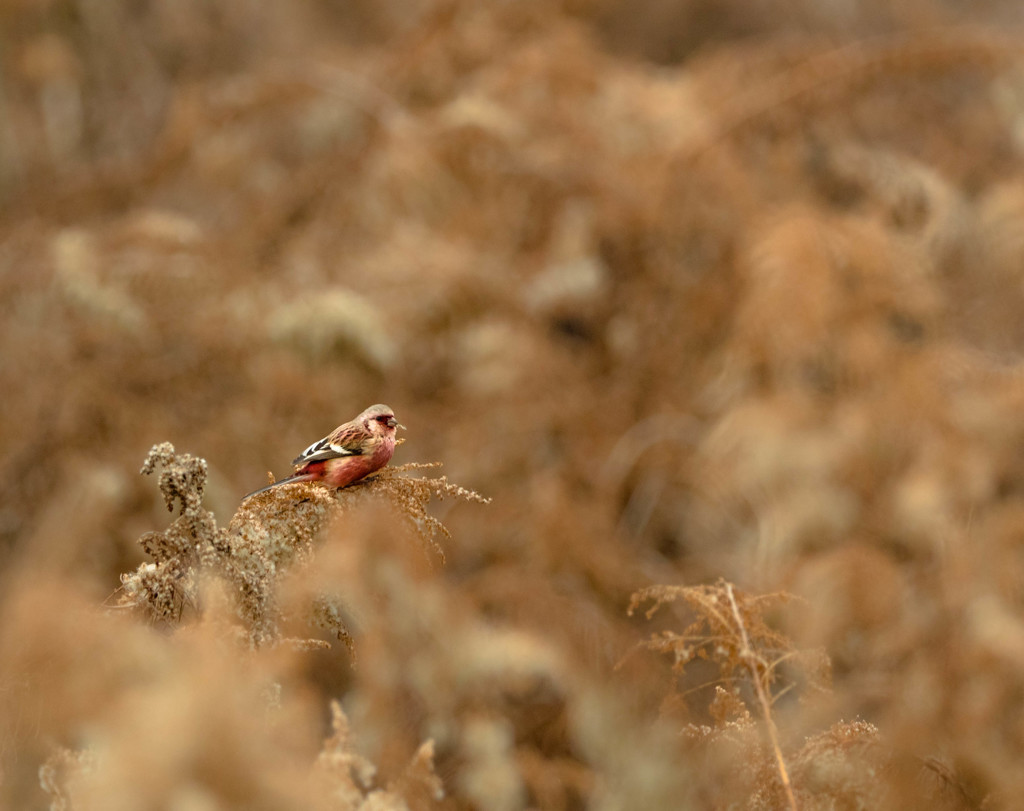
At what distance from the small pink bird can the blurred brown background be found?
80 cm

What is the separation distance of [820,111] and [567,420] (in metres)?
1.50

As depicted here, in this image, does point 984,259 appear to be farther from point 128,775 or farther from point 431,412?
point 128,775

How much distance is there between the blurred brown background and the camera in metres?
2.19

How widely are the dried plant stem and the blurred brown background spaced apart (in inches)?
16.4

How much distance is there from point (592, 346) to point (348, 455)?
7.54ft

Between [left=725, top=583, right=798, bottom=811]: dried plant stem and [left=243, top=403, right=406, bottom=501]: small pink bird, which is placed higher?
[left=243, top=403, right=406, bottom=501]: small pink bird

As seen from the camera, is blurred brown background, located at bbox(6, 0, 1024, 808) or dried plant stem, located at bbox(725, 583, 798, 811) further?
blurred brown background, located at bbox(6, 0, 1024, 808)

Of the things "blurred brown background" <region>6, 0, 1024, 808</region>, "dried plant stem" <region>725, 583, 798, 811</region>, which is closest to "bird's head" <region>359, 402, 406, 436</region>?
"dried plant stem" <region>725, 583, 798, 811</region>

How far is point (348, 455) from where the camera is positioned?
0.98m

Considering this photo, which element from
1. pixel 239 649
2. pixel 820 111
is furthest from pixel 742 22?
pixel 239 649

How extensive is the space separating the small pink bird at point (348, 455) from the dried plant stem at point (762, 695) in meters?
0.49

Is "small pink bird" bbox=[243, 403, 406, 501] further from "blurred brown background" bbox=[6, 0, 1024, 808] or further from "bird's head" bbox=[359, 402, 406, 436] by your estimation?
"blurred brown background" bbox=[6, 0, 1024, 808]

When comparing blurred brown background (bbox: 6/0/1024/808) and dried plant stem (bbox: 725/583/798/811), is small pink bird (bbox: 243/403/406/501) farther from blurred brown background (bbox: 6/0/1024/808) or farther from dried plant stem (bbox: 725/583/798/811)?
blurred brown background (bbox: 6/0/1024/808)

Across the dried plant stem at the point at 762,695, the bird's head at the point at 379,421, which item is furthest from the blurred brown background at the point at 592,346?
the bird's head at the point at 379,421
